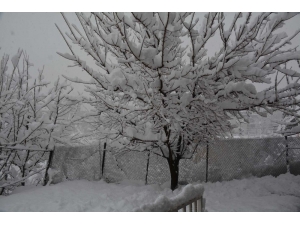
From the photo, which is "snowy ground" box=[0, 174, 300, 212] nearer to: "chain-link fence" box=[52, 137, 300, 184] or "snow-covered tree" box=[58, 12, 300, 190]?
"chain-link fence" box=[52, 137, 300, 184]

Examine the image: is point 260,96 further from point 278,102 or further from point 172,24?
point 172,24

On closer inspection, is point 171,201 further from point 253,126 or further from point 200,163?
point 253,126

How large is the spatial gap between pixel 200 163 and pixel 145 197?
238cm

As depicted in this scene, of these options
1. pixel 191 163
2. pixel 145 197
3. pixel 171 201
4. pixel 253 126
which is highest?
pixel 253 126

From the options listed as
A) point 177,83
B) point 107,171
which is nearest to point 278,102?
point 177,83

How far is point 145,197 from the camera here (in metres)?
4.25

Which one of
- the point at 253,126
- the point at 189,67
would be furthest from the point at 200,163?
the point at 253,126

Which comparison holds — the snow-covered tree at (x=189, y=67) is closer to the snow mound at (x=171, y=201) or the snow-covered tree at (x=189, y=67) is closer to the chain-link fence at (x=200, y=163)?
the snow mound at (x=171, y=201)

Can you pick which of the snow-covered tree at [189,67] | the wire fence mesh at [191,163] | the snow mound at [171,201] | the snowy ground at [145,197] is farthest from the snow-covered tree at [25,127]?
the snow mound at [171,201]

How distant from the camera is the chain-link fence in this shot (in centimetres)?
575

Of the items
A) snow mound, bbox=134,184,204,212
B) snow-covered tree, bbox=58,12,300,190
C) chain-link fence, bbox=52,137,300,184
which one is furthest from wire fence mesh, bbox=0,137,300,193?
snow mound, bbox=134,184,204,212

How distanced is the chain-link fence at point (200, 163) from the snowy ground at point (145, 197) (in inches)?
16.7
